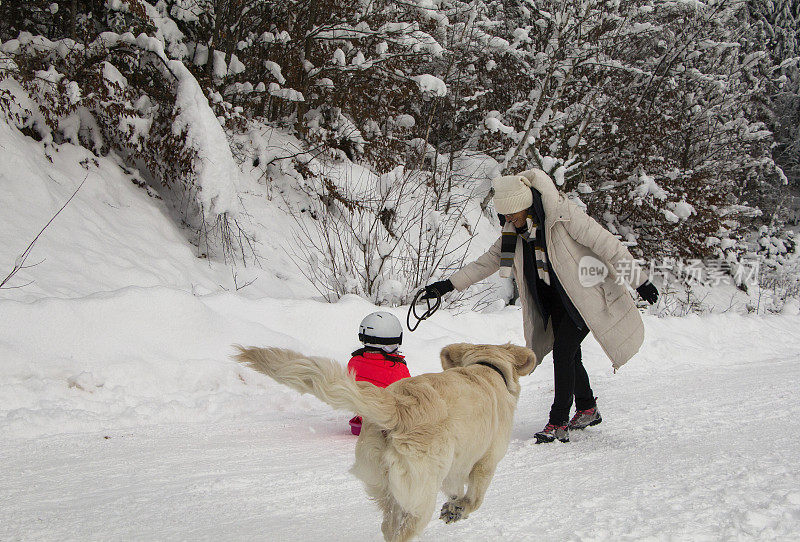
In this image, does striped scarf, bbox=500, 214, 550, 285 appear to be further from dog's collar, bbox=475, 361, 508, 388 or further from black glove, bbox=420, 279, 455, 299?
dog's collar, bbox=475, 361, 508, 388

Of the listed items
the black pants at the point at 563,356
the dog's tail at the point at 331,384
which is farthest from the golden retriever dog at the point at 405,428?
the black pants at the point at 563,356

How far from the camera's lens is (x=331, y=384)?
217 centimetres

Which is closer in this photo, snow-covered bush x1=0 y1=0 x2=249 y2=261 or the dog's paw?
the dog's paw

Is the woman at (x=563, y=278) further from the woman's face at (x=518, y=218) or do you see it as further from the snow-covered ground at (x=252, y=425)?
the snow-covered ground at (x=252, y=425)

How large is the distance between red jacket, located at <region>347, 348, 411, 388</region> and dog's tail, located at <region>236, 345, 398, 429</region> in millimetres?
2137

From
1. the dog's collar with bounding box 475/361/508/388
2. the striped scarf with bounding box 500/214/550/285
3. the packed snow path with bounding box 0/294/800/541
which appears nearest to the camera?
the packed snow path with bounding box 0/294/800/541

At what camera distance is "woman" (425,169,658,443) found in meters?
4.04

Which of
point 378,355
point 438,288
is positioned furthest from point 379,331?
point 438,288

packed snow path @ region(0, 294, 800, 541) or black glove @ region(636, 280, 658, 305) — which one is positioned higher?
black glove @ region(636, 280, 658, 305)

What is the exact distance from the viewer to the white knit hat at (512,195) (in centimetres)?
396

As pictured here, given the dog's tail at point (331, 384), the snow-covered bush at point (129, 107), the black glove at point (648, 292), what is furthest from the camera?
the snow-covered bush at point (129, 107)

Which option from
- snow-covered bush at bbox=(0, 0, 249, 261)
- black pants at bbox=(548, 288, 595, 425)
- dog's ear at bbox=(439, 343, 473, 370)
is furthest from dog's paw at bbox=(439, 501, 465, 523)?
snow-covered bush at bbox=(0, 0, 249, 261)

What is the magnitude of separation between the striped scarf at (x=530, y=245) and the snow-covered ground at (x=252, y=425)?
1257 mm

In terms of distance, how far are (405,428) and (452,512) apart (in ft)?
2.36
